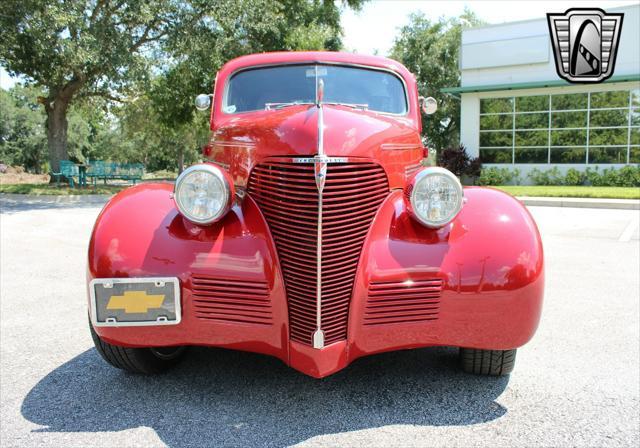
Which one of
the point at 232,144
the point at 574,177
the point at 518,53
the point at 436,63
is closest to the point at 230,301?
the point at 232,144

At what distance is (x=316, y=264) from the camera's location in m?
2.43

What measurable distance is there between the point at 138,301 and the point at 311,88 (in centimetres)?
190

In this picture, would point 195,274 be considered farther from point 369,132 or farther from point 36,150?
point 36,150

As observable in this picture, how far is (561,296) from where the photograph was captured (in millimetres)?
4793

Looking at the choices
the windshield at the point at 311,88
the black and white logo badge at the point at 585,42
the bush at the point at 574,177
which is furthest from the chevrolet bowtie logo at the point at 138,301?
the bush at the point at 574,177

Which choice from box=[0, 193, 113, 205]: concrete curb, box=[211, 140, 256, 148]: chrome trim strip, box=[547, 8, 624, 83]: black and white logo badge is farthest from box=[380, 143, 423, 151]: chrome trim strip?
box=[547, 8, 624, 83]: black and white logo badge

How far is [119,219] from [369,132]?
1.40 metres

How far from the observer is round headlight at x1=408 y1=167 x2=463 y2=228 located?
257 cm

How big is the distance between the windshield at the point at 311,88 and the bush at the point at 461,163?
17.3 m

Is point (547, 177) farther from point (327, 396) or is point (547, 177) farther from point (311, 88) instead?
point (327, 396)

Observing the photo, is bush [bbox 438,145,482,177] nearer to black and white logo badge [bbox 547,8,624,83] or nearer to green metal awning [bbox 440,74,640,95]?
green metal awning [bbox 440,74,640,95]

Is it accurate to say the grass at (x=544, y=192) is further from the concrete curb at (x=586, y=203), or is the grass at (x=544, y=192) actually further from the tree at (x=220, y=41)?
the tree at (x=220, y=41)

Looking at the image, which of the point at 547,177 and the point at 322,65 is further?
the point at 547,177

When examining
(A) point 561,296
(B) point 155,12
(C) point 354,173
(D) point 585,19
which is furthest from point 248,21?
(C) point 354,173
